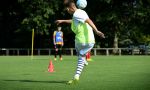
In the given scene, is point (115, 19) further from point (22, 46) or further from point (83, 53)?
point (83, 53)

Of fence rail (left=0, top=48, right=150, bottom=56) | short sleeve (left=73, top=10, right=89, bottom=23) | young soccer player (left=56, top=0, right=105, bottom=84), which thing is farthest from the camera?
fence rail (left=0, top=48, right=150, bottom=56)

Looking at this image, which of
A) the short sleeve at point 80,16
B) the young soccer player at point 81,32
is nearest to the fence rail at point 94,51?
the young soccer player at point 81,32

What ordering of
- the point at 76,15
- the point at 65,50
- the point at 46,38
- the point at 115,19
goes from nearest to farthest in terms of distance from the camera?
the point at 76,15, the point at 115,19, the point at 65,50, the point at 46,38

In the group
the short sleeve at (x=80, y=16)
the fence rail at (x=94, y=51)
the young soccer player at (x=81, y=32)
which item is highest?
the short sleeve at (x=80, y=16)

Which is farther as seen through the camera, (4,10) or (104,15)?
(4,10)

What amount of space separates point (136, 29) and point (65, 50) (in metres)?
7.26

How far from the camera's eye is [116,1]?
169 feet

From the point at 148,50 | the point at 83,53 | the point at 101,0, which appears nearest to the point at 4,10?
the point at 101,0

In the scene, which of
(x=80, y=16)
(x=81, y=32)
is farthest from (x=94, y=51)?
(x=80, y=16)

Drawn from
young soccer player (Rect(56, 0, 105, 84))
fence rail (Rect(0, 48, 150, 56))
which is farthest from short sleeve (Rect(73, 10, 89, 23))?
fence rail (Rect(0, 48, 150, 56))

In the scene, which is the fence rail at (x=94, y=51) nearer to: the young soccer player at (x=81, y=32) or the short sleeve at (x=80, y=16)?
the young soccer player at (x=81, y=32)

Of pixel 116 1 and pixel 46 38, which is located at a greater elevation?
pixel 116 1

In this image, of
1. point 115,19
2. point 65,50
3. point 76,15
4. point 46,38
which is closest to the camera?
point 76,15

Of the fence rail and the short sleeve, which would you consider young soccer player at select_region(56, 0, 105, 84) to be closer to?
the short sleeve
